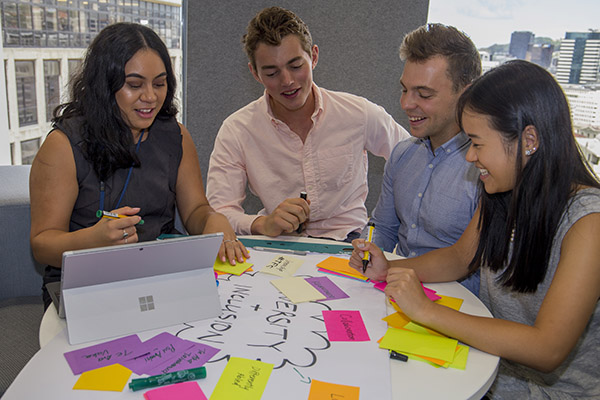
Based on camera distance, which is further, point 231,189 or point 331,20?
point 331,20

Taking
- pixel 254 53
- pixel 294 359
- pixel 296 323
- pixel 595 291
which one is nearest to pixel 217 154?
pixel 254 53

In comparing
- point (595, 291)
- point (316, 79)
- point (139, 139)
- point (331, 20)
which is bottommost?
point (595, 291)

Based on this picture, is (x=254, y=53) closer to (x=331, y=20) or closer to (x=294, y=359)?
(x=331, y=20)

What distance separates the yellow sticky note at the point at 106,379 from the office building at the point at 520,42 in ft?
9.05

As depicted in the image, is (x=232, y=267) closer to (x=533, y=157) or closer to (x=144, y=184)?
(x=144, y=184)

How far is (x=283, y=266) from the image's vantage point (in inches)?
52.8

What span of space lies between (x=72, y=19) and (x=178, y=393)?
9.40 ft

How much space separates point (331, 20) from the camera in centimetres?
273

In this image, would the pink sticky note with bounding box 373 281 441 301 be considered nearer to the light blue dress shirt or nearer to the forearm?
the forearm

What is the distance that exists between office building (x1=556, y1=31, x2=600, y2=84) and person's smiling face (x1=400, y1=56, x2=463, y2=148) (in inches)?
62.0

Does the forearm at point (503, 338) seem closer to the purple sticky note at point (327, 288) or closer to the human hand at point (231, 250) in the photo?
the purple sticky note at point (327, 288)

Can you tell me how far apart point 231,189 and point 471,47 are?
3.39 feet

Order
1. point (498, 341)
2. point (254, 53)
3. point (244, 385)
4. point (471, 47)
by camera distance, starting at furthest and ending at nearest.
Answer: point (254, 53), point (471, 47), point (498, 341), point (244, 385)

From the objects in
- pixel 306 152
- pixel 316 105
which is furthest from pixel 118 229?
pixel 316 105
